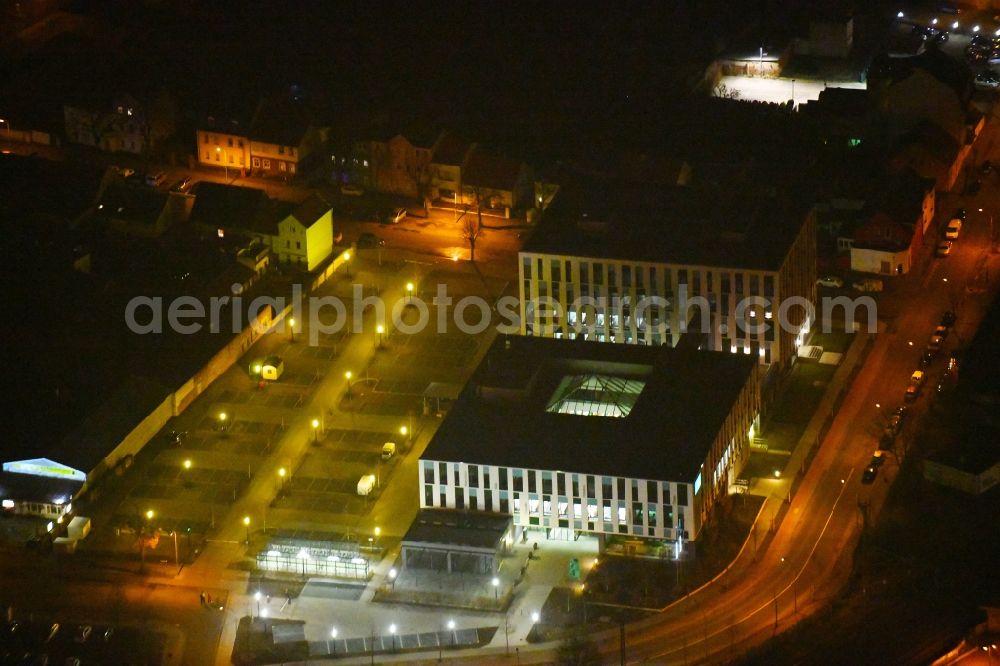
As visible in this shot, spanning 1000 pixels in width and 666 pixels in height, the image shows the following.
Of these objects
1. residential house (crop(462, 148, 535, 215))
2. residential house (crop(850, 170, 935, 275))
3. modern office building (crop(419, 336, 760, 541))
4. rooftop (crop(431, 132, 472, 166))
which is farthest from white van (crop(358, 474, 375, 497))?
residential house (crop(850, 170, 935, 275))

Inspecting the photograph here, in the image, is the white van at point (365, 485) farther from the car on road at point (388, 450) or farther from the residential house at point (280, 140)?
the residential house at point (280, 140)

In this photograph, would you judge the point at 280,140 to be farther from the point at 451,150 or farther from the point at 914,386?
the point at 914,386

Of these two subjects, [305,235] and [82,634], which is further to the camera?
[305,235]

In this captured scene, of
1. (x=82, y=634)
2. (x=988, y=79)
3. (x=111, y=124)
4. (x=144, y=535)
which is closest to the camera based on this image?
(x=82, y=634)

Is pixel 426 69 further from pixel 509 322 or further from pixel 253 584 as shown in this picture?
pixel 253 584

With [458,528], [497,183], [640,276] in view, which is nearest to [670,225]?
[640,276]

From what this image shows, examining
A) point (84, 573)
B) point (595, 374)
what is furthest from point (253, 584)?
point (595, 374)

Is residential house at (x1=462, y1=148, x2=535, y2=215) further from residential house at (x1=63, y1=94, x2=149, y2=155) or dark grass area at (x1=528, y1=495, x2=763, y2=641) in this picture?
dark grass area at (x1=528, y1=495, x2=763, y2=641)
